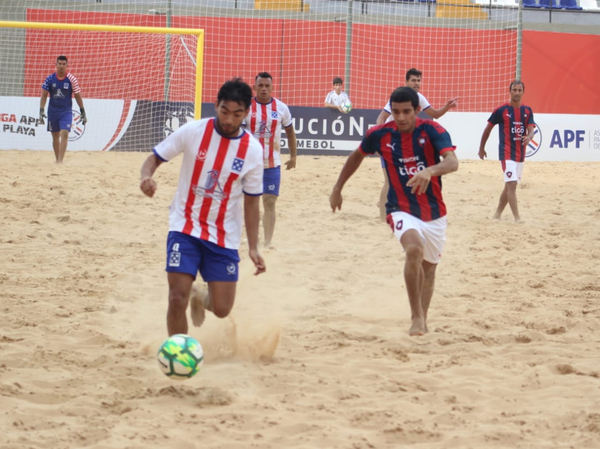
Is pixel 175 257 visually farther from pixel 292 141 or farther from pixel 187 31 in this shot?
pixel 187 31

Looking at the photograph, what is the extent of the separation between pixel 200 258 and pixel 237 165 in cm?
60

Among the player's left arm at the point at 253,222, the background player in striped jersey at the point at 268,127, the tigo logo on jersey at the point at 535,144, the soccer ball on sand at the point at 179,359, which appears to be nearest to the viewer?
the soccer ball on sand at the point at 179,359

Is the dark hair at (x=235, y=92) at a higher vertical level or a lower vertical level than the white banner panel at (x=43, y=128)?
lower

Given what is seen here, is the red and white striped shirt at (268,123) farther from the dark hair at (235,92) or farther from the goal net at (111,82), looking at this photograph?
the goal net at (111,82)

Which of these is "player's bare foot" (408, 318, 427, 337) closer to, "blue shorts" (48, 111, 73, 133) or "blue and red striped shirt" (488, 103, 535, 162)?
"blue and red striped shirt" (488, 103, 535, 162)

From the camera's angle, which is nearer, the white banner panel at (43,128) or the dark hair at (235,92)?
the dark hair at (235,92)

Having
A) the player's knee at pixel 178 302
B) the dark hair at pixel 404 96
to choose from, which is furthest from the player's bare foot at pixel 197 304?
the dark hair at pixel 404 96

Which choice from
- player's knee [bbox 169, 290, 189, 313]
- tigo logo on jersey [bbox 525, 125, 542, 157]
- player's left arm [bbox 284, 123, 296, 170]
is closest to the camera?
player's knee [bbox 169, 290, 189, 313]

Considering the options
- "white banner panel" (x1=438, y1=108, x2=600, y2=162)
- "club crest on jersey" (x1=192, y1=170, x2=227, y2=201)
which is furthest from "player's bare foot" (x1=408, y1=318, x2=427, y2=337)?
"white banner panel" (x1=438, y1=108, x2=600, y2=162)

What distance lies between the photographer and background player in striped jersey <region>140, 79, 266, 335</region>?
189 inches

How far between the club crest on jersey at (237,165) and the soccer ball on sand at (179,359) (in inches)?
43.5

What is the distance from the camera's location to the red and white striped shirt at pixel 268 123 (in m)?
8.98

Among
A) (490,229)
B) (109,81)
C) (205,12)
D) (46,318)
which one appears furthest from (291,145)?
(205,12)

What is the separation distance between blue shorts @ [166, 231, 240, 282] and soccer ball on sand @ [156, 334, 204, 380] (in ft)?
1.94
